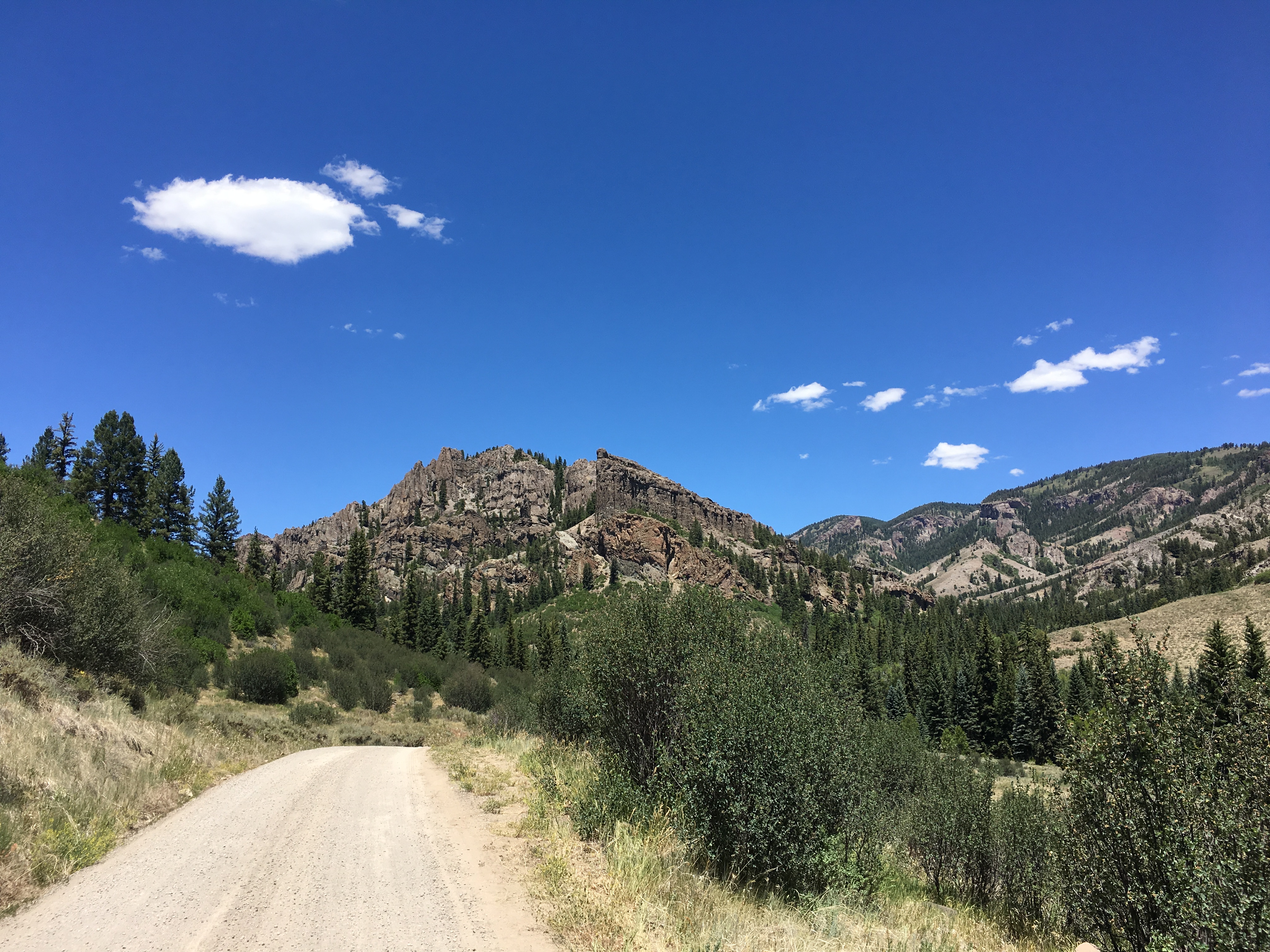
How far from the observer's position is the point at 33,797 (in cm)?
996

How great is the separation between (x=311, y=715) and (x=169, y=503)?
5426cm

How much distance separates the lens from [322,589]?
85.2 metres

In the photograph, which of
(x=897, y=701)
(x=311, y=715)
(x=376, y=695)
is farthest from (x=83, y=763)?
(x=897, y=701)

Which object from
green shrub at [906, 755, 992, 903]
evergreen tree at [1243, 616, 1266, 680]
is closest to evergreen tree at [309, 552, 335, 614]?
green shrub at [906, 755, 992, 903]

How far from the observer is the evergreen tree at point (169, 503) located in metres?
71.5

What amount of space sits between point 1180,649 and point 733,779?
14061 cm

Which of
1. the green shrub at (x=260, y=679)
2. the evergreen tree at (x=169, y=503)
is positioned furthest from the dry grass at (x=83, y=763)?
the evergreen tree at (x=169, y=503)

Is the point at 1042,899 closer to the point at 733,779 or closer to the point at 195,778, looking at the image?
the point at 733,779

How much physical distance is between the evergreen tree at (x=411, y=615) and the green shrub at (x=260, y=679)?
144 feet

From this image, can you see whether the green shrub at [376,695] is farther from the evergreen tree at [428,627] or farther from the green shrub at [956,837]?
the green shrub at [956,837]

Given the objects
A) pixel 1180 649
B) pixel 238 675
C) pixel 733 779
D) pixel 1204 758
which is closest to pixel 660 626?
pixel 733 779

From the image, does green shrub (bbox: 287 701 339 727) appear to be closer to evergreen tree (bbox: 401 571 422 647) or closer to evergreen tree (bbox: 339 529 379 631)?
evergreen tree (bbox: 339 529 379 631)

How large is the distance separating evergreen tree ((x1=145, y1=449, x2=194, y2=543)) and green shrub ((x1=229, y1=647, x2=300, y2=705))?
1427 inches

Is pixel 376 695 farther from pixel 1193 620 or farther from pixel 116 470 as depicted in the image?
pixel 1193 620
